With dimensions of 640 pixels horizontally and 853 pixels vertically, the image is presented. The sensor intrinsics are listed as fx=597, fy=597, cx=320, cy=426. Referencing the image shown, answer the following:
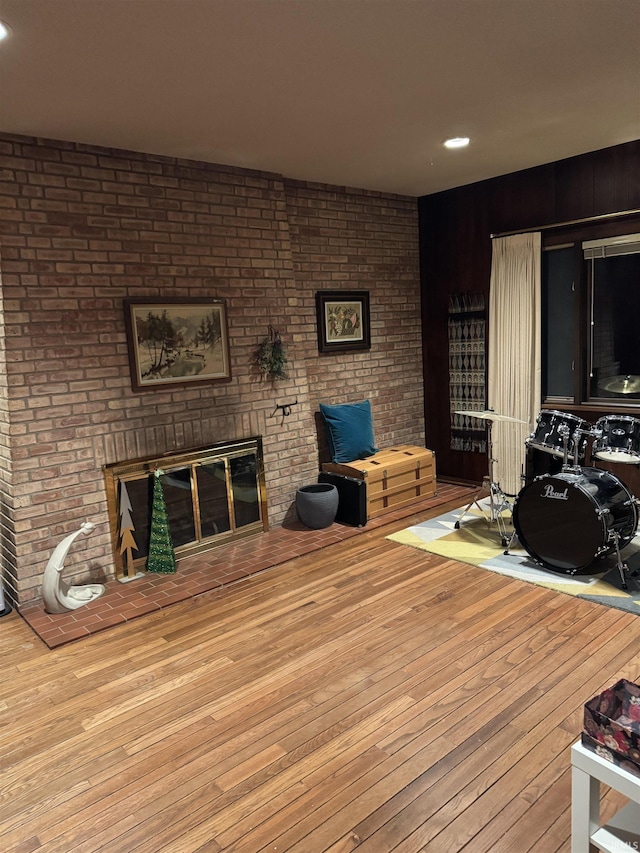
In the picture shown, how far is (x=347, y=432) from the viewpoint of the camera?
4984mm

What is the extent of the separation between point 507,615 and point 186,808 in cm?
190

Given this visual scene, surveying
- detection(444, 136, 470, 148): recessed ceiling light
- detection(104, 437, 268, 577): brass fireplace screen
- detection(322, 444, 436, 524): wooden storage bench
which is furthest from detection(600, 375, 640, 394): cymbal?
detection(104, 437, 268, 577): brass fireplace screen

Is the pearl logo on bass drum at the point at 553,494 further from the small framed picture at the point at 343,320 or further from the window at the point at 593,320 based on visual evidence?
the small framed picture at the point at 343,320

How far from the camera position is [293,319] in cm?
473

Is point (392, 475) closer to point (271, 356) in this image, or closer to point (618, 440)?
point (271, 356)

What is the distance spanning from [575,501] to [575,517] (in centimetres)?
11

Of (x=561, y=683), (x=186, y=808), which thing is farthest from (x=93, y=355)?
(x=561, y=683)

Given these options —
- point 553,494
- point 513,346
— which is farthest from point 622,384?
point 553,494

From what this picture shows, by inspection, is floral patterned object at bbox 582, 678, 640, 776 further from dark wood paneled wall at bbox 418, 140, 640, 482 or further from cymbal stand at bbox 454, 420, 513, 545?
dark wood paneled wall at bbox 418, 140, 640, 482

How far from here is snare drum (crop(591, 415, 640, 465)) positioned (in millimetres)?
3678

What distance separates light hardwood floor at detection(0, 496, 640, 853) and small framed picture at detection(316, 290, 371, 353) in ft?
7.44

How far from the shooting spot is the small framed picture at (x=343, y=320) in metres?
5.05

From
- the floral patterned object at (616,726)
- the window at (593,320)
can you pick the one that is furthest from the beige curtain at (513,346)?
the floral patterned object at (616,726)

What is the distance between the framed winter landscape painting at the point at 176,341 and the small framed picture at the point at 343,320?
1072 mm
